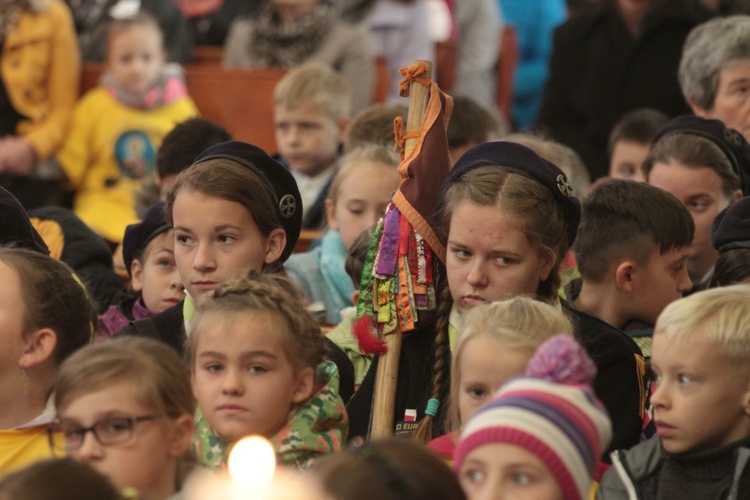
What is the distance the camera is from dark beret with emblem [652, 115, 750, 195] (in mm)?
5469

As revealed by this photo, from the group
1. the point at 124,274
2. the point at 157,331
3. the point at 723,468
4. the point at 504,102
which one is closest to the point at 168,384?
the point at 157,331

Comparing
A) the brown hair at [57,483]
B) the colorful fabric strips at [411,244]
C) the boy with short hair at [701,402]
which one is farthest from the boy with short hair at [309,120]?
the brown hair at [57,483]

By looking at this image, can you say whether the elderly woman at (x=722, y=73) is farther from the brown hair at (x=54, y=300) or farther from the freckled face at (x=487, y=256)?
the brown hair at (x=54, y=300)

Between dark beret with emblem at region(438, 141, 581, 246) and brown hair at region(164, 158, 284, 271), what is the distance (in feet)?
1.93

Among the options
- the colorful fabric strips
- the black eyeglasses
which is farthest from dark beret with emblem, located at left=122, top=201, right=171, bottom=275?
the black eyeglasses

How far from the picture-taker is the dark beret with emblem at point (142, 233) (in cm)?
538

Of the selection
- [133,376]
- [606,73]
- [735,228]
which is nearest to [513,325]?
[133,376]

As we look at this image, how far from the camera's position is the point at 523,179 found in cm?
414

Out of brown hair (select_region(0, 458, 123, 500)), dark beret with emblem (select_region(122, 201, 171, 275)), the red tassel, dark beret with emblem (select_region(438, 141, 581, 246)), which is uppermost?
dark beret with emblem (select_region(438, 141, 581, 246))

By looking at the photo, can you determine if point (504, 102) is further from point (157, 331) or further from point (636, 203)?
point (157, 331)

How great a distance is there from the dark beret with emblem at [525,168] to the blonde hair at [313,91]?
3043mm

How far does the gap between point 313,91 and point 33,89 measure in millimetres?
1949

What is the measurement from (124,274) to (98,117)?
2630mm

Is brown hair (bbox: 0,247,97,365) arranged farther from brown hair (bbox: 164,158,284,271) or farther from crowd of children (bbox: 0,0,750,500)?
brown hair (bbox: 164,158,284,271)
